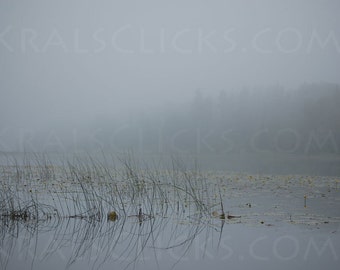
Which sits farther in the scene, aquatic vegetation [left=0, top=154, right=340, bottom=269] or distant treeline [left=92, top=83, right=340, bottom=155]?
distant treeline [left=92, top=83, right=340, bottom=155]

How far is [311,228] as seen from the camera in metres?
6.93

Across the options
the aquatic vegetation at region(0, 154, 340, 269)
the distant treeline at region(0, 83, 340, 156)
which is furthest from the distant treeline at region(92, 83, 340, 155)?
the aquatic vegetation at region(0, 154, 340, 269)

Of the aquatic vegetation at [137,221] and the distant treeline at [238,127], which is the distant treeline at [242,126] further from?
the aquatic vegetation at [137,221]

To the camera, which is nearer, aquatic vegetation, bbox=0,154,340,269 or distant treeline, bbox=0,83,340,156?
aquatic vegetation, bbox=0,154,340,269

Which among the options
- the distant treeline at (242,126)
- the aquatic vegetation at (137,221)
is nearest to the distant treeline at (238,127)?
the distant treeline at (242,126)

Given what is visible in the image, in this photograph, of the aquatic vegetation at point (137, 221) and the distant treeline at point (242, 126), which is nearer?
the aquatic vegetation at point (137, 221)

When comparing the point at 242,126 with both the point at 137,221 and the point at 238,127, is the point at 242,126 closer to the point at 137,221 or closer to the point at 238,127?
the point at 238,127

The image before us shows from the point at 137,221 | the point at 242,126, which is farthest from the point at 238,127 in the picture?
the point at 137,221

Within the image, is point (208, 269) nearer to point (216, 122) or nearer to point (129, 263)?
point (129, 263)

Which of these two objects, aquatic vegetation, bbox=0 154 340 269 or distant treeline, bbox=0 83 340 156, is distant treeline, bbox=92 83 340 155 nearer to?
distant treeline, bbox=0 83 340 156

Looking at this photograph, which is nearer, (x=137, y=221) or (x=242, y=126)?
(x=137, y=221)

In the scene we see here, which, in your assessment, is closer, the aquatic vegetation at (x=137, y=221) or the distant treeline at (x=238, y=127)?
the aquatic vegetation at (x=137, y=221)

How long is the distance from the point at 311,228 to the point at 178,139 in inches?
1807

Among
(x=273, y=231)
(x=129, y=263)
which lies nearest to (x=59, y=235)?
(x=129, y=263)
